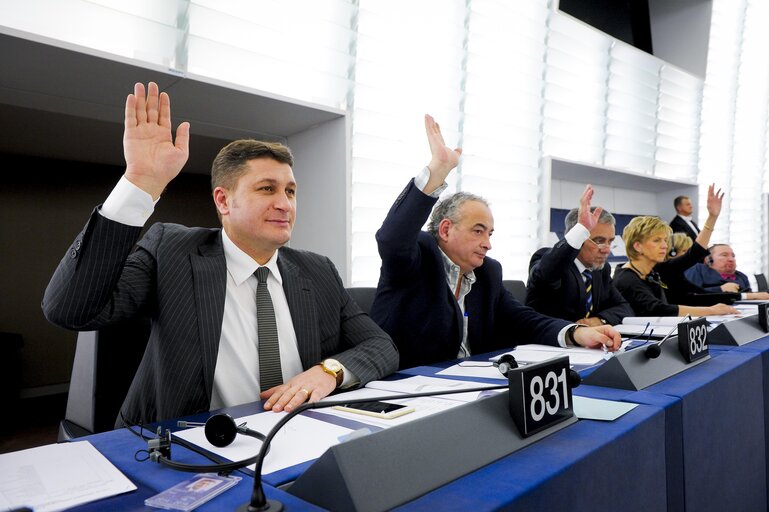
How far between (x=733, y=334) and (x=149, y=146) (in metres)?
2.03

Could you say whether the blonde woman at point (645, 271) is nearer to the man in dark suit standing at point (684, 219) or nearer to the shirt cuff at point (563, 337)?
the shirt cuff at point (563, 337)

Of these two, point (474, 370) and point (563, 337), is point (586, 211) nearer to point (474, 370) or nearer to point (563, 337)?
point (563, 337)

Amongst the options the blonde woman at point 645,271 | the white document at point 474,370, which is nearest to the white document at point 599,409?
the white document at point 474,370

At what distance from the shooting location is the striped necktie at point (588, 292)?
2.93 metres

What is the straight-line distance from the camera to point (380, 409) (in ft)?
3.24

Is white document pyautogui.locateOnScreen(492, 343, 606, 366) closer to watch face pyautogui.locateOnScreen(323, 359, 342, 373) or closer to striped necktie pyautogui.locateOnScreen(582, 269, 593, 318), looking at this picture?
watch face pyautogui.locateOnScreen(323, 359, 342, 373)

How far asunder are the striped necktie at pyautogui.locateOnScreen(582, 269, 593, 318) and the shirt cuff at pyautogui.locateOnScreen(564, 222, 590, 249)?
429mm

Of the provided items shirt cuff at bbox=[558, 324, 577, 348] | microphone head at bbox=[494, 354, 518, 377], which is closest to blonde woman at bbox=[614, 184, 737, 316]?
shirt cuff at bbox=[558, 324, 577, 348]

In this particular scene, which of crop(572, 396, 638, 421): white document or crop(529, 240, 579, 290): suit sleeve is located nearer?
crop(572, 396, 638, 421): white document

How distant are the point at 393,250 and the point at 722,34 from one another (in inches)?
278

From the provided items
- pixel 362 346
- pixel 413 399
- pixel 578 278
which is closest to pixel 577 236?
pixel 578 278

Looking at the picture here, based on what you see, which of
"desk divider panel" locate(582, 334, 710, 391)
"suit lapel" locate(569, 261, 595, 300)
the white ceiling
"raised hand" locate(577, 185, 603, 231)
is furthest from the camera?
"suit lapel" locate(569, 261, 595, 300)

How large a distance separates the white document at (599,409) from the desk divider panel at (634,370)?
15 centimetres

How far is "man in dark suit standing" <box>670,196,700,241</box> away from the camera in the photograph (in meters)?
5.65
